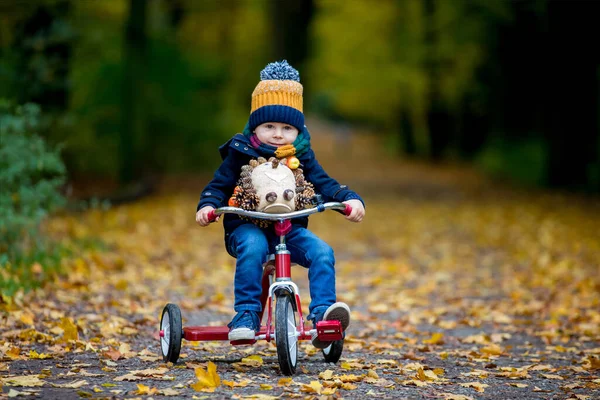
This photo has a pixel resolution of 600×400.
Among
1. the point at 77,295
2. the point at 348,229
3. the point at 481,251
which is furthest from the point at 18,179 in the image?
the point at 348,229

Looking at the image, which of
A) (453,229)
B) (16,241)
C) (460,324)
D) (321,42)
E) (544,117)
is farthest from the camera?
(321,42)

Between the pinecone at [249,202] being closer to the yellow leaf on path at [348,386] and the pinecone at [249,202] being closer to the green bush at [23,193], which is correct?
the yellow leaf on path at [348,386]

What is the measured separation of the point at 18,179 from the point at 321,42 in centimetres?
3406

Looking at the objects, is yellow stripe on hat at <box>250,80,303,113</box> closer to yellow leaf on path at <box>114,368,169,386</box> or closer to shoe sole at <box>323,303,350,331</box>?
shoe sole at <box>323,303,350,331</box>

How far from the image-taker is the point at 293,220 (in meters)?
5.07

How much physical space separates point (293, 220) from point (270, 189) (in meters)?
0.42

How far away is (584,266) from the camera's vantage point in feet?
33.3

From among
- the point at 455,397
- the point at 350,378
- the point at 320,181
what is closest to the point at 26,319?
the point at 320,181

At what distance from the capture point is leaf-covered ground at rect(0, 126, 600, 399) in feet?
15.1

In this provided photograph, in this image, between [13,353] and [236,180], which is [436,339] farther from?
[13,353]

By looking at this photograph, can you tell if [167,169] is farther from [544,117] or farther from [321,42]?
[321,42]

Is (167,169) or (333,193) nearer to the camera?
(333,193)

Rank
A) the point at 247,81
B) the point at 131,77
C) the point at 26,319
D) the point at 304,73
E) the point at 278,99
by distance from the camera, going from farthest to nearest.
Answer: the point at 247,81, the point at 304,73, the point at 131,77, the point at 26,319, the point at 278,99

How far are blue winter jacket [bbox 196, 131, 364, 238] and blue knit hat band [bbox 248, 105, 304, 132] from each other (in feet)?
0.51
